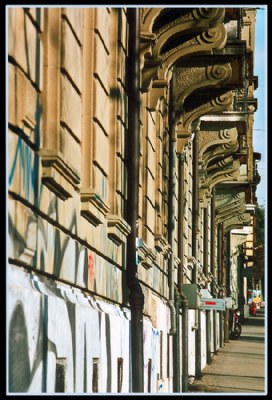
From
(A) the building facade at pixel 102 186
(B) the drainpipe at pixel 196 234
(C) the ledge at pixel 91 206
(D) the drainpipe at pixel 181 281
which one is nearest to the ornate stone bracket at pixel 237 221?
(B) the drainpipe at pixel 196 234

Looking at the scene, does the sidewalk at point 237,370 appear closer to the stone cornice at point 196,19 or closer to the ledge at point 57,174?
the stone cornice at point 196,19

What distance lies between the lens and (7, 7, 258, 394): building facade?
8812 mm

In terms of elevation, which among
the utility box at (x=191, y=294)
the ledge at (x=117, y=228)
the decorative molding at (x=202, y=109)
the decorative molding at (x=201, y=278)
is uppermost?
the decorative molding at (x=202, y=109)

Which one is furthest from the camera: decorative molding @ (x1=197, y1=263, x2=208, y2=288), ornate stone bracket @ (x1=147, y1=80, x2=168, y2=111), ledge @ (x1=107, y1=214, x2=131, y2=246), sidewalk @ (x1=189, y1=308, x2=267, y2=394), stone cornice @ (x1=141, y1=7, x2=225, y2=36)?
decorative molding @ (x1=197, y1=263, x2=208, y2=288)

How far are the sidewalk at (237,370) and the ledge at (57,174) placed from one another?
26.1 feet

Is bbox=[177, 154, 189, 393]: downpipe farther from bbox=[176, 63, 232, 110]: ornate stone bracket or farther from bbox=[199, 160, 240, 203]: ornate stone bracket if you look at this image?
bbox=[199, 160, 240, 203]: ornate stone bracket

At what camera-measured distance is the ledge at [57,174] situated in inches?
375

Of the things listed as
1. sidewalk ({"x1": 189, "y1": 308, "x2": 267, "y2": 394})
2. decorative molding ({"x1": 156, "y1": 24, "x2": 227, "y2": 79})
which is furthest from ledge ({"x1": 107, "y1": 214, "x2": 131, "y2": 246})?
decorative molding ({"x1": 156, "y1": 24, "x2": 227, "y2": 79})

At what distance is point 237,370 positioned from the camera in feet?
118

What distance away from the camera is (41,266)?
9359 mm

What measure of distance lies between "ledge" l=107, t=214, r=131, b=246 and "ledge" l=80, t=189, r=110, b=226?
3.98 feet

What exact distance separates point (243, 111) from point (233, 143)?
12.6ft

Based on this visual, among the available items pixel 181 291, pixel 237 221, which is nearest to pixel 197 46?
pixel 181 291
